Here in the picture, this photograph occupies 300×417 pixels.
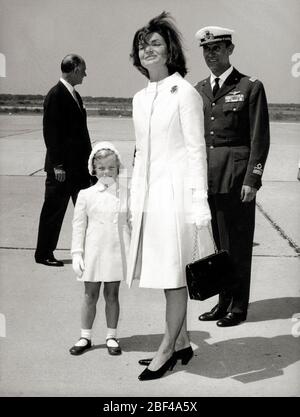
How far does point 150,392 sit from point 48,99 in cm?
283

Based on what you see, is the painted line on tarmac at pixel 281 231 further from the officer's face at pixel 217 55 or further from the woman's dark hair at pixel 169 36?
the woman's dark hair at pixel 169 36

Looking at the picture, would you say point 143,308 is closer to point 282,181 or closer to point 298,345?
point 298,345

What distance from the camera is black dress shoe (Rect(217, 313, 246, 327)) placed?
4.25 metres

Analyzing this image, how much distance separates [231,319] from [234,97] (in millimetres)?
1330

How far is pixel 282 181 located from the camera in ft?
32.0

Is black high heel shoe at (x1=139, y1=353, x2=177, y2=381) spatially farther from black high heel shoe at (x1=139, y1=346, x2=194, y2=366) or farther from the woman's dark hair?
the woman's dark hair

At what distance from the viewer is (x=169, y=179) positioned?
135 inches

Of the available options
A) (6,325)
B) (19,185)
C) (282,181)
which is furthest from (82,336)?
(282,181)

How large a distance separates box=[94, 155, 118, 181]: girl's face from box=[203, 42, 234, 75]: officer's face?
91 centimetres

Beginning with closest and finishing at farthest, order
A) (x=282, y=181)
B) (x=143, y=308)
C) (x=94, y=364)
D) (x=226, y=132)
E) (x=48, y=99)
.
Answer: (x=94, y=364)
(x=226, y=132)
(x=143, y=308)
(x=48, y=99)
(x=282, y=181)

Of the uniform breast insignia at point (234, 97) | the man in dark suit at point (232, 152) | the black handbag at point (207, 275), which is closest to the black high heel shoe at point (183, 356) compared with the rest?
the black handbag at point (207, 275)

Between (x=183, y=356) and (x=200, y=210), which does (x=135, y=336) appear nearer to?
(x=183, y=356)

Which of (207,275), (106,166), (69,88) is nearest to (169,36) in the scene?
(106,166)

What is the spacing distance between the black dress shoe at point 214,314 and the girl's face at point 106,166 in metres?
1.13
